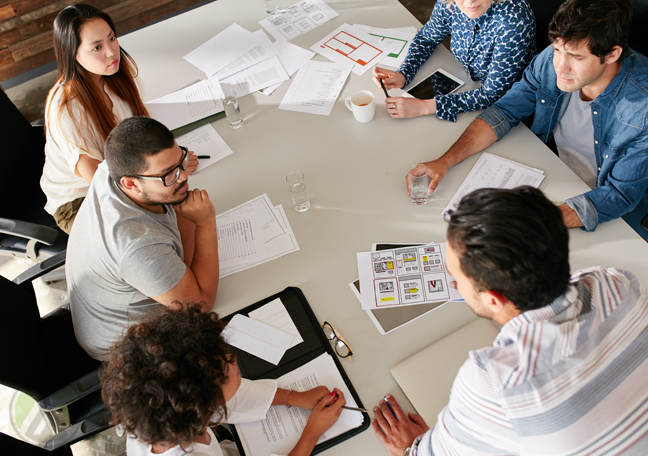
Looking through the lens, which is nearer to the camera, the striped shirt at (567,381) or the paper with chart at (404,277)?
the striped shirt at (567,381)

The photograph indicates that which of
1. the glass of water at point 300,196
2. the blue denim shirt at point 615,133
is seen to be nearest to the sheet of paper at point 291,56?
the glass of water at point 300,196

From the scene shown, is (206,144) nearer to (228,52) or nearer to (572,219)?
(228,52)

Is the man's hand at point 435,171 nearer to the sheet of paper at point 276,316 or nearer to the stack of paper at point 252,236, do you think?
the stack of paper at point 252,236

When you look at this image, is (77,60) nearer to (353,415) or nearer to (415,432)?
(353,415)

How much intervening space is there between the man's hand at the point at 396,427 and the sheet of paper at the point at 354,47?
1.45 m

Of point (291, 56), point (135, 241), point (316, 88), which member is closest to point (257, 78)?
point (291, 56)

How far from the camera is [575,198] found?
1.41 metres

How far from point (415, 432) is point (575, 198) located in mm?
881

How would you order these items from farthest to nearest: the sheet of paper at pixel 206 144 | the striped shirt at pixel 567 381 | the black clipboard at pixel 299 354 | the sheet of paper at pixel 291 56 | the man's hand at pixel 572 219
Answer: the sheet of paper at pixel 291 56, the sheet of paper at pixel 206 144, the man's hand at pixel 572 219, the black clipboard at pixel 299 354, the striped shirt at pixel 567 381

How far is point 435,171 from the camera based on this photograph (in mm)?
1581

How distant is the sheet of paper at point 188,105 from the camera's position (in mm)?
1990

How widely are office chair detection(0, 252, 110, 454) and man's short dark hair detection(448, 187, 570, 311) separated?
1.11 m

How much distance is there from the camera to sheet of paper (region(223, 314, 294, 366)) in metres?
1.30

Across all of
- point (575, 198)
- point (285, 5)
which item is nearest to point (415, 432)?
point (575, 198)
